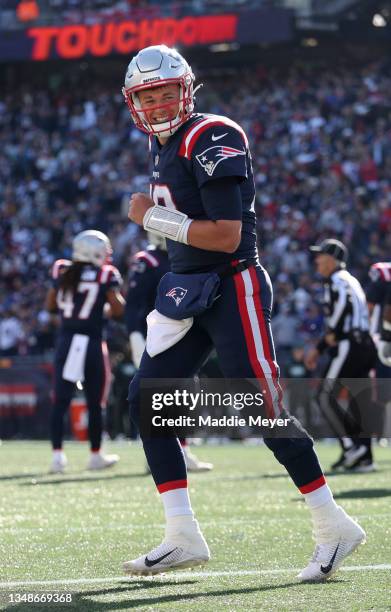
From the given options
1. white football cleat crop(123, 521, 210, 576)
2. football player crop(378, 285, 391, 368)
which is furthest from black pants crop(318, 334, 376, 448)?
white football cleat crop(123, 521, 210, 576)

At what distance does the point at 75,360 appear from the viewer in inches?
397

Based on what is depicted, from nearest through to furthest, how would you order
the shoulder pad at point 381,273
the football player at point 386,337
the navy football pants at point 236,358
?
the navy football pants at point 236,358 < the football player at point 386,337 < the shoulder pad at point 381,273

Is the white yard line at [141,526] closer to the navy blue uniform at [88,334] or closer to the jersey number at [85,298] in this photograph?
the navy blue uniform at [88,334]

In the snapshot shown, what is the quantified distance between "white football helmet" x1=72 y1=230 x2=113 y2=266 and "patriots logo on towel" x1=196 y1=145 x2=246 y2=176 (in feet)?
18.8

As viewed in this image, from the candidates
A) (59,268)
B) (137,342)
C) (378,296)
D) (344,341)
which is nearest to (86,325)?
(59,268)

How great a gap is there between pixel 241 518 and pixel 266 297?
215 centimetres

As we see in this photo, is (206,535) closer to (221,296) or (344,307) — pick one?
(221,296)

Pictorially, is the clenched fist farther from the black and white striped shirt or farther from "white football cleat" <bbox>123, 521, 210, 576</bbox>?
the black and white striped shirt

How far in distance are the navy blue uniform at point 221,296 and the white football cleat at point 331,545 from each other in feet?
0.56

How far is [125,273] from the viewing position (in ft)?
71.4

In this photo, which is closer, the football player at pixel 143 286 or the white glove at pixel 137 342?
the football player at pixel 143 286

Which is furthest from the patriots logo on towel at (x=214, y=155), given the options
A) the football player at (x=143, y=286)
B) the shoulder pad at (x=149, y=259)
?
the shoulder pad at (x=149, y=259)

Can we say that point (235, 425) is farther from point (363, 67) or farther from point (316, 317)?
point (363, 67)

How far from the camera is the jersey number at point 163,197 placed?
461 cm
